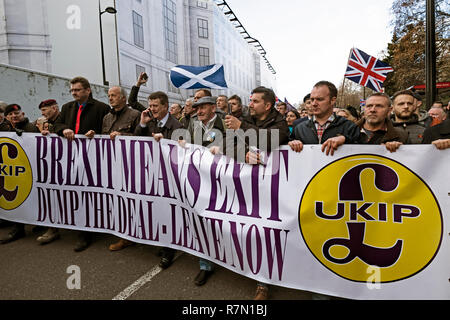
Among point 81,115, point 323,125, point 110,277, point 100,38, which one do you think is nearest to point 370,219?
point 323,125

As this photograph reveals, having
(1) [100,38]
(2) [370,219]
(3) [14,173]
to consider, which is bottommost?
(2) [370,219]

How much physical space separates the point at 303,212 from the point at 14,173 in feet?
12.6

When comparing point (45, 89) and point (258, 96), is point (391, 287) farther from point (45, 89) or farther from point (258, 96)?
point (45, 89)

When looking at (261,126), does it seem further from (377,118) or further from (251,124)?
(377,118)

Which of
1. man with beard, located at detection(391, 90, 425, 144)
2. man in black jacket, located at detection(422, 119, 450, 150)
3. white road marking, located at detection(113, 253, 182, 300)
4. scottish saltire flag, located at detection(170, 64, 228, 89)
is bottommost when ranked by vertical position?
white road marking, located at detection(113, 253, 182, 300)

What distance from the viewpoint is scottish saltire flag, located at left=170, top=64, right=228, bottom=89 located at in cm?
698

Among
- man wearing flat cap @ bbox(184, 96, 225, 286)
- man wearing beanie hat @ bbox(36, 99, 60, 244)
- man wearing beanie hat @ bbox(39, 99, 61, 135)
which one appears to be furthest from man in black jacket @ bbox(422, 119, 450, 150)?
man wearing beanie hat @ bbox(39, 99, 61, 135)

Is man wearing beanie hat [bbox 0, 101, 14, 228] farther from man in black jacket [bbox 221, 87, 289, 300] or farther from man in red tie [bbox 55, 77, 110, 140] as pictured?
man in black jacket [bbox 221, 87, 289, 300]

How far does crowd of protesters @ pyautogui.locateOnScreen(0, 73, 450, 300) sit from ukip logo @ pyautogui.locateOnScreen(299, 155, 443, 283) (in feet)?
0.74

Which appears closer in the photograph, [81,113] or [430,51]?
[81,113]

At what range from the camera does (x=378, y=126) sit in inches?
102

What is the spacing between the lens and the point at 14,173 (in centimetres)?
394

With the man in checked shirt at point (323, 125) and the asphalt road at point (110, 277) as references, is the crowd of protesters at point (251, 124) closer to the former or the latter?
the man in checked shirt at point (323, 125)
